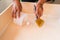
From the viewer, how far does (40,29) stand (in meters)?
0.72

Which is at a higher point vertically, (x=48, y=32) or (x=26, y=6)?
(x=26, y=6)

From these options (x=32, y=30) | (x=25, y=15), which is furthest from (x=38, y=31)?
(x=25, y=15)

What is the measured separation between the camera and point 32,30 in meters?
0.72

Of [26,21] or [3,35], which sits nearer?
[3,35]

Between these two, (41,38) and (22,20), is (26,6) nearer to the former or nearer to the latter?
(22,20)

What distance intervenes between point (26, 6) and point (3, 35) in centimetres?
24

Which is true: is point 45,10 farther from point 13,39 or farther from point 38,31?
point 13,39

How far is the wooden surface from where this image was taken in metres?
0.67

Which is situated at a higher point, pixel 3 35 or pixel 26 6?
pixel 26 6

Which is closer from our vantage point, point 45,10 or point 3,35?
point 3,35

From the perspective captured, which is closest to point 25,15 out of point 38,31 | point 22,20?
point 22,20

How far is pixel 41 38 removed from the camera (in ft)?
2.16

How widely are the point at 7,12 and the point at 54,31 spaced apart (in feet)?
0.97

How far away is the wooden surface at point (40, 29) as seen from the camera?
0.67 meters
